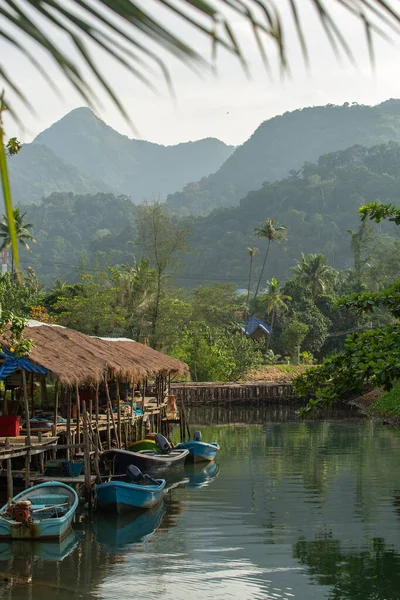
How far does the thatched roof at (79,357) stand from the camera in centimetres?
1645

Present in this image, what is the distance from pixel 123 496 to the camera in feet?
54.5

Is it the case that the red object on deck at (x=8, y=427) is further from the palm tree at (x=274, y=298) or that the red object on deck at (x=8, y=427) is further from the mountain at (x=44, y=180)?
the mountain at (x=44, y=180)

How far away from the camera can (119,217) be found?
14912cm

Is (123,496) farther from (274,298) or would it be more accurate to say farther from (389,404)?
(274,298)

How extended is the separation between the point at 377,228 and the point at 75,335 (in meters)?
110

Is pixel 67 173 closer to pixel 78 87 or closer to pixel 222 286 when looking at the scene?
pixel 222 286

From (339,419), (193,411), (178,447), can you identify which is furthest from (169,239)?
(178,447)

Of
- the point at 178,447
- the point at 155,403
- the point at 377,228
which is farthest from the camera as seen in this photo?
the point at 377,228

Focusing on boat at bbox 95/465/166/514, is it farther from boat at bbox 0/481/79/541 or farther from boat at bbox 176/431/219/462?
boat at bbox 176/431/219/462

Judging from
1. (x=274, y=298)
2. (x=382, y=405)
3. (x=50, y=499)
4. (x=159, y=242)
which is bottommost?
(x=382, y=405)

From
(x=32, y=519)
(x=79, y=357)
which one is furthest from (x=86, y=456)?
(x=79, y=357)

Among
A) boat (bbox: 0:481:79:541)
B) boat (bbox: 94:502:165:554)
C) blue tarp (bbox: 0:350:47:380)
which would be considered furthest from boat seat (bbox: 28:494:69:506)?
blue tarp (bbox: 0:350:47:380)

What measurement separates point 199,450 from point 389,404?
16.0 metres

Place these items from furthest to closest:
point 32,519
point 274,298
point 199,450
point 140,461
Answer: point 274,298
point 199,450
point 140,461
point 32,519
